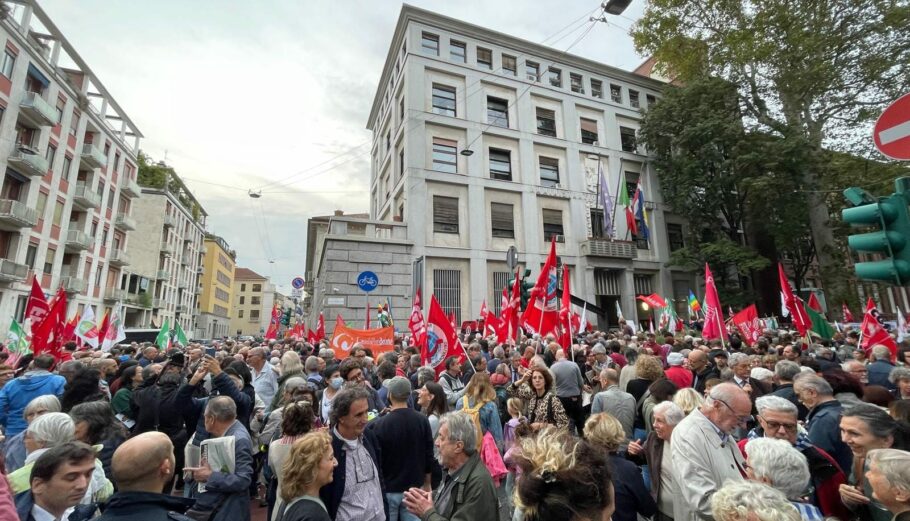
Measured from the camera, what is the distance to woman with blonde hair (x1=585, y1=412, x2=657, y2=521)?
285cm

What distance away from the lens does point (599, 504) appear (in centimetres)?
181

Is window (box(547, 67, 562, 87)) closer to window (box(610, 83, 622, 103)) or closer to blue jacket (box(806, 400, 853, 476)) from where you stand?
window (box(610, 83, 622, 103))

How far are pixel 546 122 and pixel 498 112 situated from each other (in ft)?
11.2

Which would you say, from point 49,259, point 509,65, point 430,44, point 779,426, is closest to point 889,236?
point 779,426

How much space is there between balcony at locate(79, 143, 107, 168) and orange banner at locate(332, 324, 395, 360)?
31126 mm

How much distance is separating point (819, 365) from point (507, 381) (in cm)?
445

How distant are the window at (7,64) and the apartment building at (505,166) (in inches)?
778

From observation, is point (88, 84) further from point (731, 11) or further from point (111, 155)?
point (731, 11)

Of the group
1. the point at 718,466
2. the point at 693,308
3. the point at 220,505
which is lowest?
the point at 220,505

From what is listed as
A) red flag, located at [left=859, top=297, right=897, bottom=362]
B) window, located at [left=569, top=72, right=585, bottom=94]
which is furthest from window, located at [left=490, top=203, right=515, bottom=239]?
red flag, located at [left=859, top=297, right=897, bottom=362]

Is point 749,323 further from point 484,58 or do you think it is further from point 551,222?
point 484,58

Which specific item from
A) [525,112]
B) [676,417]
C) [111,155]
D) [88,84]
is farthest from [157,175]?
[676,417]

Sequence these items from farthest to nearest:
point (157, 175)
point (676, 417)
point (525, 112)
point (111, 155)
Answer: point (157, 175)
point (111, 155)
point (525, 112)
point (676, 417)

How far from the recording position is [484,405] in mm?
4699
